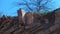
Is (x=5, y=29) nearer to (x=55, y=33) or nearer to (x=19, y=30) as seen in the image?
(x=19, y=30)

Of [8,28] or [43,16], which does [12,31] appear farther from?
[43,16]

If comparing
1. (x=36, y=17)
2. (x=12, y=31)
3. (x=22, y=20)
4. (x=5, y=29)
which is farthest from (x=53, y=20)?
(x=5, y=29)

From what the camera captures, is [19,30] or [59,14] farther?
[19,30]

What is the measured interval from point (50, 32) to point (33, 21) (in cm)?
51

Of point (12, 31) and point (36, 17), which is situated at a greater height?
point (36, 17)

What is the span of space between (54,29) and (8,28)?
3.93 ft

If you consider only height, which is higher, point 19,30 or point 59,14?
point 59,14

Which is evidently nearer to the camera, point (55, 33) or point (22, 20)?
point (55, 33)

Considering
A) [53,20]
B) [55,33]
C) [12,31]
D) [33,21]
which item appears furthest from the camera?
[12,31]

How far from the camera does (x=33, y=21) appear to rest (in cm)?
344

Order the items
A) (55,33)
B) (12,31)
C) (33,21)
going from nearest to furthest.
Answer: (55,33), (33,21), (12,31)

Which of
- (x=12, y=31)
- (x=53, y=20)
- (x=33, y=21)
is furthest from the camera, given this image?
(x=12, y=31)

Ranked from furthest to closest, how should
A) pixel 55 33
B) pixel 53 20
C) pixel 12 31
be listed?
pixel 12 31 < pixel 53 20 < pixel 55 33

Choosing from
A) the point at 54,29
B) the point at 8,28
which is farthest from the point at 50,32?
the point at 8,28
